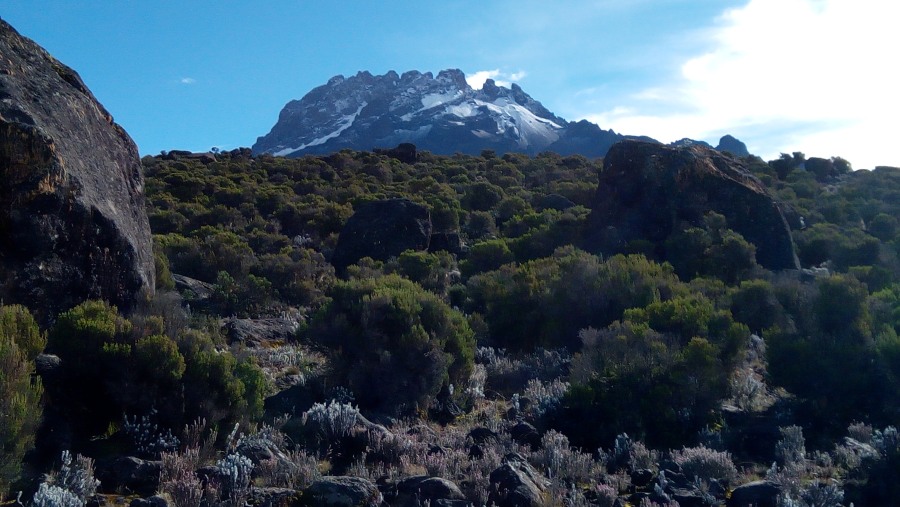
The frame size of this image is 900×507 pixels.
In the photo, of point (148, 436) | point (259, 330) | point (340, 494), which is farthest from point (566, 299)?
point (148, 436)

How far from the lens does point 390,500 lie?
16.0 ft

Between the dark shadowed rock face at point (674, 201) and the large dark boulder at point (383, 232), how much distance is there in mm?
3665

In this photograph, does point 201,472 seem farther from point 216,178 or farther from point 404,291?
point 216,178

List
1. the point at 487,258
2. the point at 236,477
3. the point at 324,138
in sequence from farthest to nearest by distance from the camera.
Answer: the point at 324,138 → the point at 487,258 → the point at 236,477

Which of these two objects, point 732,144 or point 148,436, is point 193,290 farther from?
point 732,144

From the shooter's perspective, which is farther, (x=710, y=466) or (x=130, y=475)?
(x=710, y=466)

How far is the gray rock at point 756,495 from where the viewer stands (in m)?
4.96

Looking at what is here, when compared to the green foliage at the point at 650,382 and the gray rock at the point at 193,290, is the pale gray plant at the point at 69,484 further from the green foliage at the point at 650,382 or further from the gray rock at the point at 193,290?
the gray rock at the point at 193,290

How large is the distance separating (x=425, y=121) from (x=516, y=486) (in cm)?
10080

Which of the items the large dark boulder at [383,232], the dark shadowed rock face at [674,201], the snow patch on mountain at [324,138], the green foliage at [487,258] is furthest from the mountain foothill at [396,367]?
the snow patch on mountain at [324,138]

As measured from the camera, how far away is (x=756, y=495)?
16.4 feet

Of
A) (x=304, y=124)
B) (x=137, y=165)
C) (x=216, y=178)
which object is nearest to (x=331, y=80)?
(x=304, y=124)

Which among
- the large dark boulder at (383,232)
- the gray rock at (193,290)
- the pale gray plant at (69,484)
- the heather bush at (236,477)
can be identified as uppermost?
the large dark boulder at (383,232)

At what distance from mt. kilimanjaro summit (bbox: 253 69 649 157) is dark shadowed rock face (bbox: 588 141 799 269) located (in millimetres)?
59288
